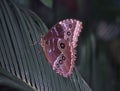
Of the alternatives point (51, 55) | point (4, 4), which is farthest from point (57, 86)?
point (4, 4)

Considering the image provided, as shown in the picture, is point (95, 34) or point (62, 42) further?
point (95, 34)

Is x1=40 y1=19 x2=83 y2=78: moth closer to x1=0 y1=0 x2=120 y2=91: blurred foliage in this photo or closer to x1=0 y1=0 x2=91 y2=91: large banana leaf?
x1=0 y1=0 x2=91 y2=91: large banana leaf

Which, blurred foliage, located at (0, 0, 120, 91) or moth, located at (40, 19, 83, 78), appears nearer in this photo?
moth, located at (40, 19, 83, 78)

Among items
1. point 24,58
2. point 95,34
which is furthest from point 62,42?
point 95,34

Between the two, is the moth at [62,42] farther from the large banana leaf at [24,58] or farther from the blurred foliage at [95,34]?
the blurred foliage at [95,34]

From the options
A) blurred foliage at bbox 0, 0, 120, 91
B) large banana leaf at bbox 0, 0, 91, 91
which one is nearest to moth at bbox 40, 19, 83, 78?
large banana leaf at bbox 0, 0, 91, 91

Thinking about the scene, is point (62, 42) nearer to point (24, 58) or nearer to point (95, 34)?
point (24, 58)

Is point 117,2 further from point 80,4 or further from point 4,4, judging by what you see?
point 4,4
